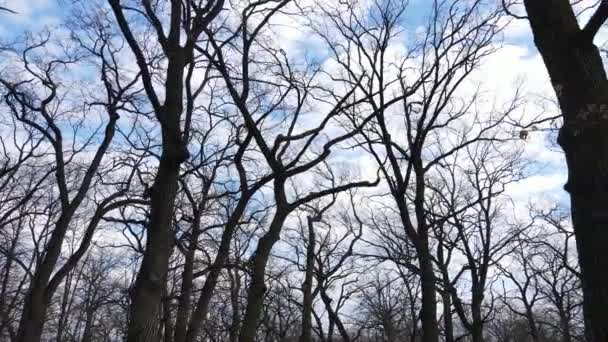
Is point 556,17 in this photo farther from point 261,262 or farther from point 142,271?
point 261,262

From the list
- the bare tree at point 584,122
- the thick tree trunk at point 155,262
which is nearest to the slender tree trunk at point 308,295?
the thick tree trunk at point 155,262

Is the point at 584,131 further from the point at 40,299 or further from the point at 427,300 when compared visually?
the point at 40,299

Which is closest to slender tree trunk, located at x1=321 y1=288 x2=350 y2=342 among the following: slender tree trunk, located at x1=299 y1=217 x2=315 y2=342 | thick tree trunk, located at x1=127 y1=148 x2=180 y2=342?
slender tree trunk, located at x1=299 y1=217 x2=315 y2=342

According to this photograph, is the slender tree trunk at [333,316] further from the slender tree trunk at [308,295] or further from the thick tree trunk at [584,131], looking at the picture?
the thick tree trunk at [584,131]

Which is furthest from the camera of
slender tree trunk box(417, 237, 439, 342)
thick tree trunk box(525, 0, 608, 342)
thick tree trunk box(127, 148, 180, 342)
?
slender tree trunk box(417, 237, 439, 342)

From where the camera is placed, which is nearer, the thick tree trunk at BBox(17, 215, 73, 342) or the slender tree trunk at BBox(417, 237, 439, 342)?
the slender tree trunk at BBox(417, 237, 439, 342)

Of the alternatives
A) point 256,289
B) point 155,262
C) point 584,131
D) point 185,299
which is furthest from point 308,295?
point 584,131

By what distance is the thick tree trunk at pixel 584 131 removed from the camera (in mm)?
3166

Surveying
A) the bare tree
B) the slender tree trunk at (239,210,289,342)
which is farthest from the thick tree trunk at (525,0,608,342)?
the slender tree trunk at (239,210,289,342)

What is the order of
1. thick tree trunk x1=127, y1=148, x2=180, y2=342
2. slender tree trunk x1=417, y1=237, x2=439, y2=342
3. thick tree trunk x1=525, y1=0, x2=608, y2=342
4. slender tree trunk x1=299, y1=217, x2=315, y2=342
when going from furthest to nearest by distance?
slender tree trunk x1=299, y1=217, x2=315, y2=342, slender tree trunk x1=417, y1=237, x2=439, y2=342, thick tree trunk x1=127, y1=148, x2=180, y2=342, thick tree trunk x1=525, y1=0, x2=608, y2=342

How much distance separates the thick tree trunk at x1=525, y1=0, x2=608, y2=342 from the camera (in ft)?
10.4

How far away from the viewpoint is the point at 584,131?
Result: 3410 millimetres

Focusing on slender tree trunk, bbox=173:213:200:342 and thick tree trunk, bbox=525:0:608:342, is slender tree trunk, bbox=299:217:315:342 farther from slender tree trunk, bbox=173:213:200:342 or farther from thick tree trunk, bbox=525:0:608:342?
thick tree trunk, bbox=525:0:608:342

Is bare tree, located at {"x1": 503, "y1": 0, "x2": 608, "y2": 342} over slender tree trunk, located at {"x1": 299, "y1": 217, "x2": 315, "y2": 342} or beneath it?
beneath
